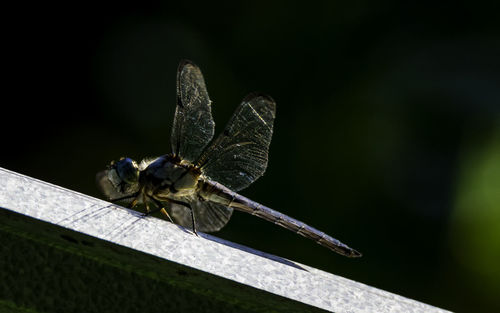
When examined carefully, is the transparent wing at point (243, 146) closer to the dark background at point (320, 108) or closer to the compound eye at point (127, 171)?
the compound eye at point (127, 171)

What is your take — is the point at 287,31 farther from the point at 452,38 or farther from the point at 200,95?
the point at 200,95

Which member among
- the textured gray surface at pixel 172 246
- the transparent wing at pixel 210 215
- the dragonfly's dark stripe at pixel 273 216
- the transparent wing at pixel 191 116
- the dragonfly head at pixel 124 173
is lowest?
the transparent wing at pixel 210 215

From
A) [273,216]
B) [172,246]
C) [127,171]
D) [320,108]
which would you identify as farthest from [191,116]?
[172,246]

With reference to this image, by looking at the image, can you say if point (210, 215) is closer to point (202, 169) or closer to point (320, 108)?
point (202, 169)

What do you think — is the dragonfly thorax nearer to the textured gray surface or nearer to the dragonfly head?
the dragonfly head

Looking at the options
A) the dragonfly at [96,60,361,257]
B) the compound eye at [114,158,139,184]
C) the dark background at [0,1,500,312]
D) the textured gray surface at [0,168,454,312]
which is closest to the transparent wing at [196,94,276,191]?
the dragonfly at [96,60,361,257]

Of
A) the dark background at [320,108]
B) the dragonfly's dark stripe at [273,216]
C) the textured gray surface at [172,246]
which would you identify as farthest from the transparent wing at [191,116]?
the textured gray surface at [172,246]
